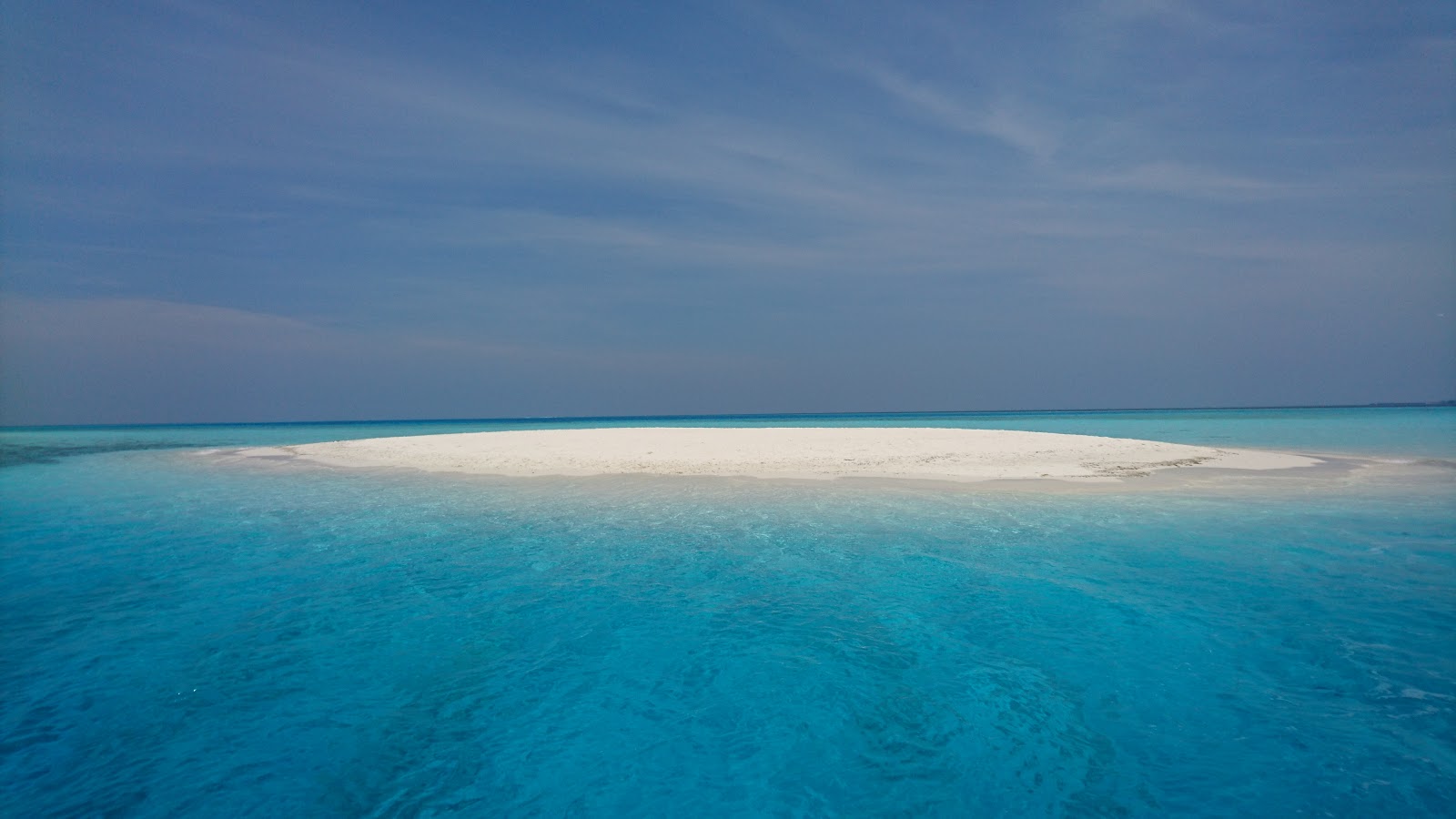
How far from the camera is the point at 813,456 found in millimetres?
25750

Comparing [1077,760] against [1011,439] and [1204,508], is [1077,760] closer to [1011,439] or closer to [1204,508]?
[1204,508]

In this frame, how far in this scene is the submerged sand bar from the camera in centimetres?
2181

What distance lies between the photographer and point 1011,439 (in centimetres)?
2912

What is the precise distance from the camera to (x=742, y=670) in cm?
660

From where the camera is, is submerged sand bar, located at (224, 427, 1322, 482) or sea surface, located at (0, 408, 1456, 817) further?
submerged sand bar, located at (224, 427, 1322, 482)

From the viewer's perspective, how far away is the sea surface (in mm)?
4637

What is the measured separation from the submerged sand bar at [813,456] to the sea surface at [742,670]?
27.5 feet

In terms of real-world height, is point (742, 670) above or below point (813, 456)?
below

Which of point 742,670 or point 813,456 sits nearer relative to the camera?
point 742,670

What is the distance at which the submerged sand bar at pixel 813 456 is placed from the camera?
71.6 feet

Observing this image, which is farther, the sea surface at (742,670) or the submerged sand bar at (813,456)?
the submerged sand bar at (813,456)

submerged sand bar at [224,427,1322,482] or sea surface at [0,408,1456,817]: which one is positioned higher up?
submerged sand bar at [224,427,1322,482]

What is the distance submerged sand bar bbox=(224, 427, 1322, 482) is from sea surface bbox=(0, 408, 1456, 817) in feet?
27.5

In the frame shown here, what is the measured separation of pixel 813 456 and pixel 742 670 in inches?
765
